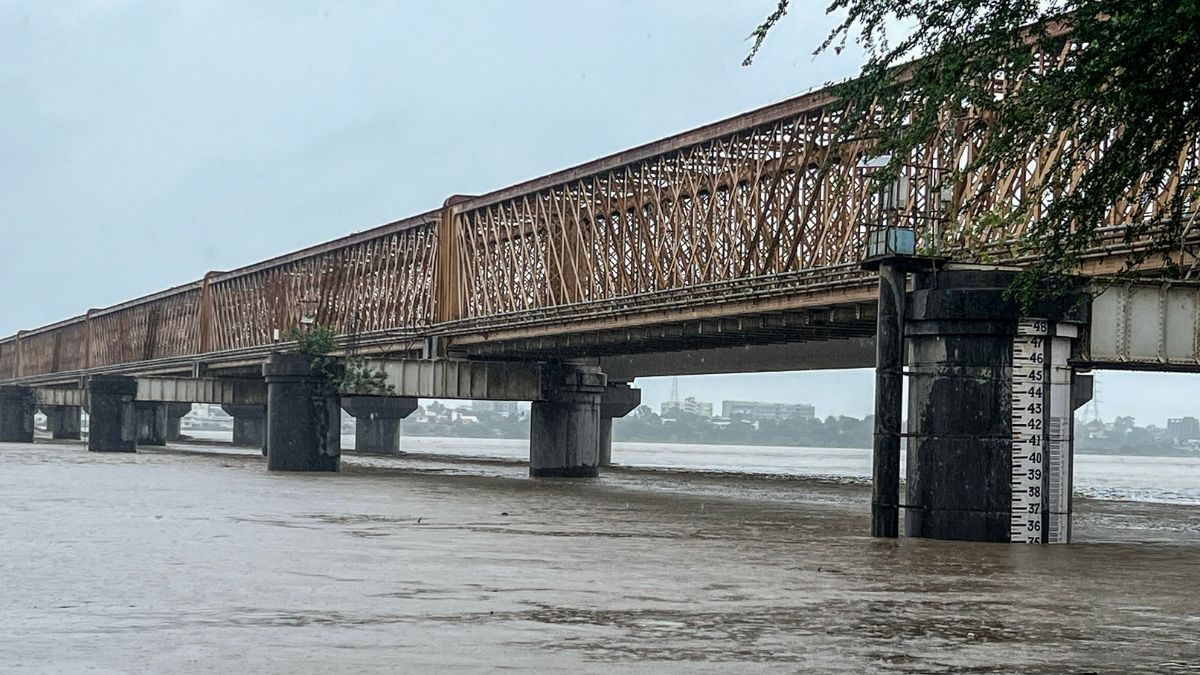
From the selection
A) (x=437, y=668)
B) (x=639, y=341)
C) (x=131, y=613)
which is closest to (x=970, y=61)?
(x=437, y=668)

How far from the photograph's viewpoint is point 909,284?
35750mm

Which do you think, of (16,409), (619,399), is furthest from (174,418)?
(619,399)

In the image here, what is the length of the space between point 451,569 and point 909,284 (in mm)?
14667

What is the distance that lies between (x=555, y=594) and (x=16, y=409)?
5197 inches

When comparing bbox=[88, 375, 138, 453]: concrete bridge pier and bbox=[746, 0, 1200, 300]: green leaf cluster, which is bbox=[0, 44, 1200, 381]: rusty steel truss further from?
bbox=[88, 375, 138, 453]: concrete bridge pier

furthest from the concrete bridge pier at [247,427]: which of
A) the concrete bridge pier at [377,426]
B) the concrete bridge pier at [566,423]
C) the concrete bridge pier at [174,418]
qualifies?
the concrete bridge pier at [566,423]

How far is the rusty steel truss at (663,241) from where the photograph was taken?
39500mm

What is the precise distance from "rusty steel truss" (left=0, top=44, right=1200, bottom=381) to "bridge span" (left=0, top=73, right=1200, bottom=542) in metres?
0.15

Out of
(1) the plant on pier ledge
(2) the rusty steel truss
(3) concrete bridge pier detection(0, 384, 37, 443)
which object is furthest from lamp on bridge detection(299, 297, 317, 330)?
(3) concrete bridge pier detection(0, 384, 37, 443)

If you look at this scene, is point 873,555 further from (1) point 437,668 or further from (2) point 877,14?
(1) point 437,668

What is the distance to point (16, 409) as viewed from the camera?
144m

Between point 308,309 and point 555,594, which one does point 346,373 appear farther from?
point 555,594

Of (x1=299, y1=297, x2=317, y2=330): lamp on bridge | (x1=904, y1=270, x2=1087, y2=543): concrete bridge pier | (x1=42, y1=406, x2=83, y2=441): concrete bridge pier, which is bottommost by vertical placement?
(x1=42, y1=406, x2=83, y2=441): concrete bridge pier

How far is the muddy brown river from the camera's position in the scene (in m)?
15.4
